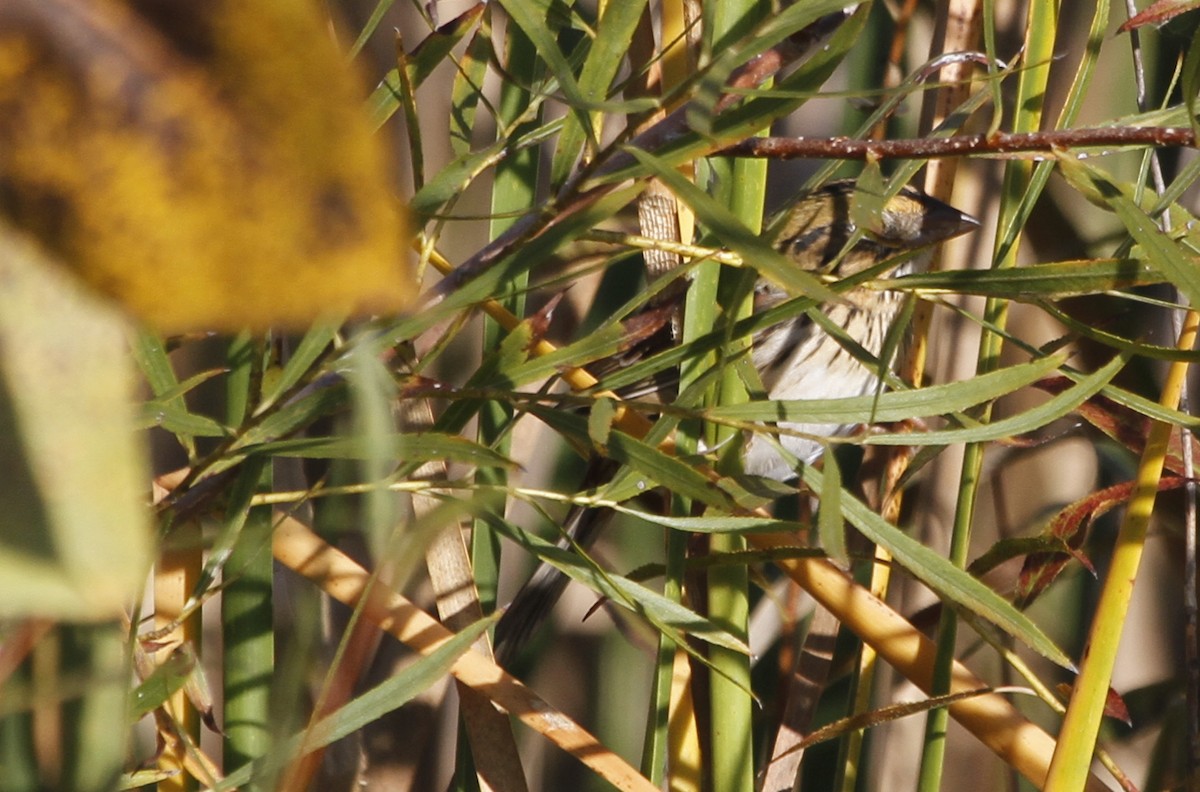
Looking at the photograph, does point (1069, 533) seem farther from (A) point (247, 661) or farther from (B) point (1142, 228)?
(A) point (247, 661)

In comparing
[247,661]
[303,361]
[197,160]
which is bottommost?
[247,661]

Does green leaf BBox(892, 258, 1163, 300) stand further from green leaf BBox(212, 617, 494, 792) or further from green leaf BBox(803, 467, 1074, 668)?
green leaf BBox(212, 617, 494, 792)

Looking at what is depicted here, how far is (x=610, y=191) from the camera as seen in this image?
51cm

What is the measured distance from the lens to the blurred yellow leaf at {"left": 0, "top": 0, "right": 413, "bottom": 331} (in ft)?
0.53

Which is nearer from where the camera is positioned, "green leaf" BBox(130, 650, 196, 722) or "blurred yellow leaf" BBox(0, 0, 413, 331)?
Result: "blurred yellow leaf" BBox(0, 0, 413, 331)

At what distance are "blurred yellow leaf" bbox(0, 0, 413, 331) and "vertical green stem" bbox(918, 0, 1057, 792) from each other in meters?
0.59

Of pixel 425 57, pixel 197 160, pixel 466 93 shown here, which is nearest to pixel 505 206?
pixel 466 93

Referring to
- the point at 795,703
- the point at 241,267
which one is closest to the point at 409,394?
the point at 241,267

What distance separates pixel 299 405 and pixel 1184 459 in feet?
1.86

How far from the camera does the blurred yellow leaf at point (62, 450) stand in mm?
148

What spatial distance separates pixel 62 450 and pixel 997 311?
74 centimetres

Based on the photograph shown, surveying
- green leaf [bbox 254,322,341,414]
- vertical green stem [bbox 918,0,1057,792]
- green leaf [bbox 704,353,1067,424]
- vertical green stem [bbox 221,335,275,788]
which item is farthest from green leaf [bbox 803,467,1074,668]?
vertical green stem [bbox 221,335,275,788]

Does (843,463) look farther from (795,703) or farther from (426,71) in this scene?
(426,71)

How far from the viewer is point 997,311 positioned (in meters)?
0.81
